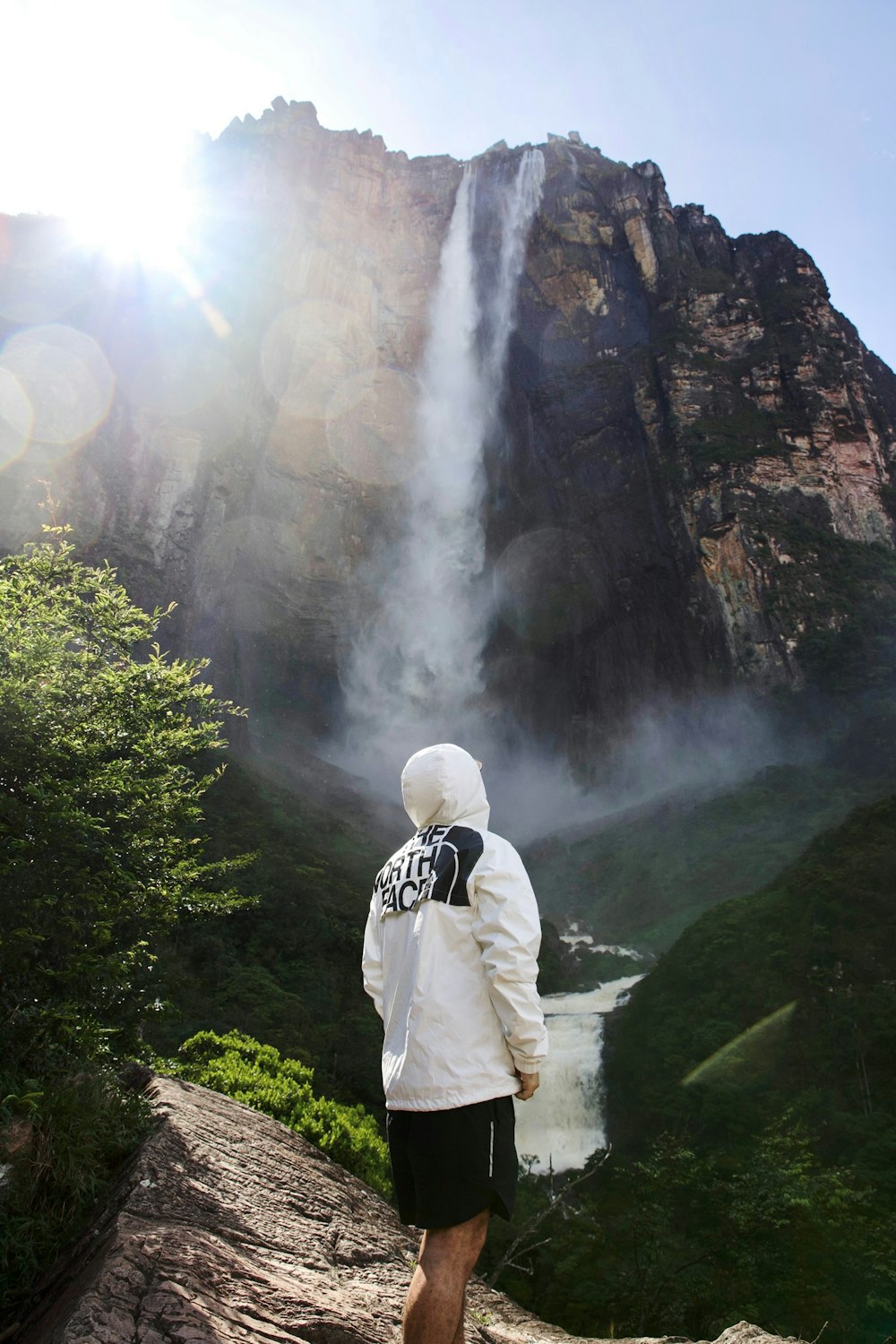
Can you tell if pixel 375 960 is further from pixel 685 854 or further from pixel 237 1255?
pixel 685 854

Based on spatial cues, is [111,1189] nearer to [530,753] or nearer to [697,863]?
[697,863]

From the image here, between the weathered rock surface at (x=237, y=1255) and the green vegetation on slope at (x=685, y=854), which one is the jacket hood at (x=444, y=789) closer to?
the weathered rock surface at (x=237, y=1255)

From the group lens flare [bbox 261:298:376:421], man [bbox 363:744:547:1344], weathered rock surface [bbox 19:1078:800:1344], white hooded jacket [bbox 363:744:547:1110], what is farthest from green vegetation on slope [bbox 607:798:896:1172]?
lens flare [bbox 261:298:376:421]

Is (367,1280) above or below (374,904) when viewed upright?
below

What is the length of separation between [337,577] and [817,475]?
103ft

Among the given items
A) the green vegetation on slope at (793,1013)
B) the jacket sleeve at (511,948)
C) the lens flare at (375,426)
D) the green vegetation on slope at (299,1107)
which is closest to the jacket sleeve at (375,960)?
the jacket sleeve at (511,948)

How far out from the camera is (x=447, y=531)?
54.1 m

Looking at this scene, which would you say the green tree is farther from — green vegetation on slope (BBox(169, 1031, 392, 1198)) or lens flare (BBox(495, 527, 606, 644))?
lens flare (BBox(495, 527, 606, 644))

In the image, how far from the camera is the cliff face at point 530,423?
39344 millimetres

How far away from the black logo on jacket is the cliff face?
34991 millimetres

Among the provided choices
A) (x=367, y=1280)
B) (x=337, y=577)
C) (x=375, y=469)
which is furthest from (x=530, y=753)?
(x=367, y=1280)

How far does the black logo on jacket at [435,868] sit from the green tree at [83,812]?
263 centimetres

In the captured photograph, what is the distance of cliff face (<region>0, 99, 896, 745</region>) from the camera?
39344 millimetres

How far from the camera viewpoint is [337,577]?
164ft
